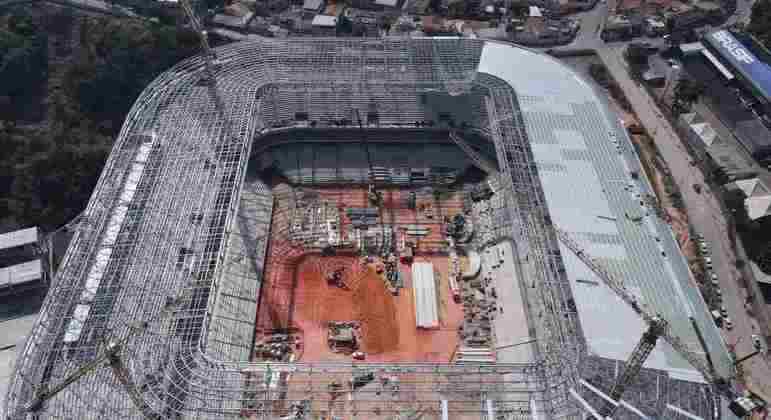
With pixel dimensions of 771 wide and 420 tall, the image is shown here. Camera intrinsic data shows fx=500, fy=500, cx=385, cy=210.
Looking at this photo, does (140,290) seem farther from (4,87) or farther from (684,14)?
(684,14)

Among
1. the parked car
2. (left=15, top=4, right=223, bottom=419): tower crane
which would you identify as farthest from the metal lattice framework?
the parked car

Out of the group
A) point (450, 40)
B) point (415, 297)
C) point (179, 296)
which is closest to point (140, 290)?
point (179, 296)

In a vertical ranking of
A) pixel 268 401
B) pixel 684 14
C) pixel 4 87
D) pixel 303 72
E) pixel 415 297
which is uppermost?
pixel 684 14

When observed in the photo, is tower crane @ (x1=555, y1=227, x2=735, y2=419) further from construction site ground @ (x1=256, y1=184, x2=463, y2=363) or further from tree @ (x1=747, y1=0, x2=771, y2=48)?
tree @ (x1=747, y1=0, x2=771, y2=48)

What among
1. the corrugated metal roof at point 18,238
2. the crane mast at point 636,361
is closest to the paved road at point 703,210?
the crane mast at point 636,361

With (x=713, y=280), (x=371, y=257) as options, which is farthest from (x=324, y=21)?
(x=713, y=280)

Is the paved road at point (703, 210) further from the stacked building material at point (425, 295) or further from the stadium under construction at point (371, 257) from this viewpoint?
the stacked building material at point (425, 295)
